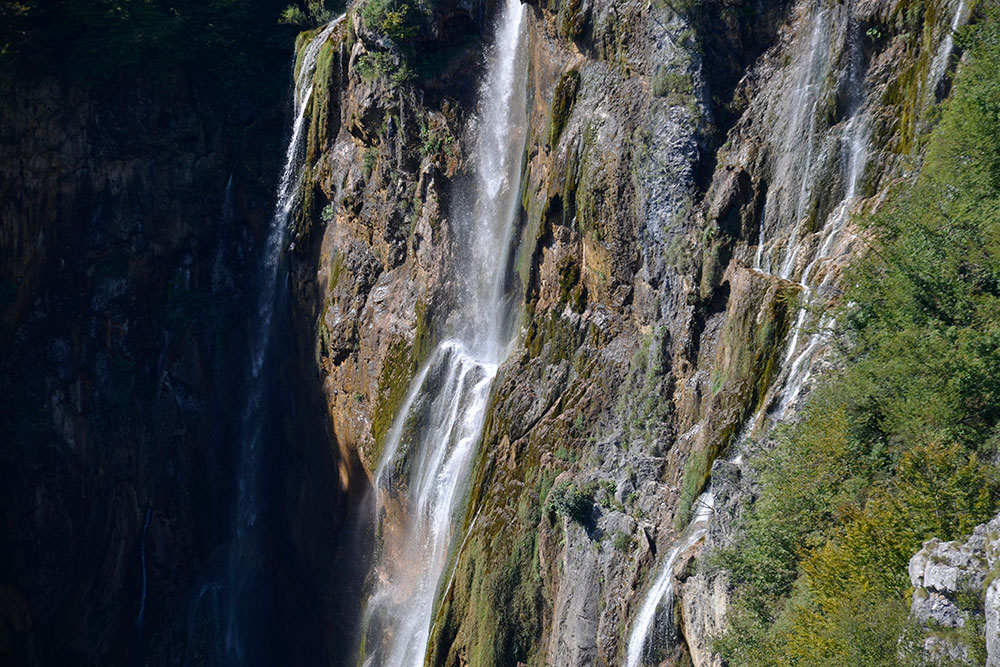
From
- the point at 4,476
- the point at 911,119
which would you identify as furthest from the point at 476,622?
the point at 4,476

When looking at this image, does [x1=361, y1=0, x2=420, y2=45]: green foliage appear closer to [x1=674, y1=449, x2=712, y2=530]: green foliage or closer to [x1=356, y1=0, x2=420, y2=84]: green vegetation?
[x1=356, y1=0, x2=420, y2=84]: green vegetation

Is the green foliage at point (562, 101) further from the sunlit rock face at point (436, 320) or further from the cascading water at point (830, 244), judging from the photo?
the cascading water at point (830, 244)

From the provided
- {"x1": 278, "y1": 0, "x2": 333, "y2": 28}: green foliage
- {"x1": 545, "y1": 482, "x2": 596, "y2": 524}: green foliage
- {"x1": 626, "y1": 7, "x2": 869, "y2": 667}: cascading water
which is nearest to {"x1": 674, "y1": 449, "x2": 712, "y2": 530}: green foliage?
{"x1": 626, "y1": 7, "x2": 869, "y2": 667}: cascading water

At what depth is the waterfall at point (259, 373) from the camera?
28078mm

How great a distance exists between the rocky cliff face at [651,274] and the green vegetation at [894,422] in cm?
81

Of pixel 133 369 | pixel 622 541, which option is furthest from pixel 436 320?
pixel 133 369

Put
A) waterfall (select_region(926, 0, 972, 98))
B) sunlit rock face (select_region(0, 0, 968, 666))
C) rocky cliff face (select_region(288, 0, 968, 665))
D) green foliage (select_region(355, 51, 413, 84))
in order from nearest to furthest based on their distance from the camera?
waterfall (select_region(926, 0, 972, 98)) → rocky cliff face (select_region(288, 0, 968, 665)) → sunlit rock face (select_region(0, 0, 968, 666)) → green foliage (select_region(355, 51, 413, 84))

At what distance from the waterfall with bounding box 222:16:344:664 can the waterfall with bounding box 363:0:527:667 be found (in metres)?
6.17

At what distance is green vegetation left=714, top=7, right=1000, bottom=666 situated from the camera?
421 inches

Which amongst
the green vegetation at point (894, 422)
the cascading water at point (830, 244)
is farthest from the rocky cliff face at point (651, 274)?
the green vegetation at point (894, 422)

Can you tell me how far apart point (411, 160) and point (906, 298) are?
14789 millimetres

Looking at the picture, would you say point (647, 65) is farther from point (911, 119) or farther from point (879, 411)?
point (879, 411)

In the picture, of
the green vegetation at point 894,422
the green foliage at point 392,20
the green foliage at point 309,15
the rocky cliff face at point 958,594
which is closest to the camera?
the rocky cliff face at point 958,594

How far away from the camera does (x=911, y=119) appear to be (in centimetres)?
1403
